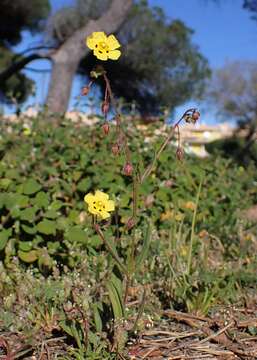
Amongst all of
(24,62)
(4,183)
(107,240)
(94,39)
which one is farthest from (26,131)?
(24,62)

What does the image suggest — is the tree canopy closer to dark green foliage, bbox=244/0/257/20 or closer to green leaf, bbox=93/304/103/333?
dark green foliage, bbox=244/0/257/20

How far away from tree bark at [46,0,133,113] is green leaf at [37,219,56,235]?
6184 millimetres

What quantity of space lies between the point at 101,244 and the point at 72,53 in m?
6.65

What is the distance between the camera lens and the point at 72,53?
9.02 metres

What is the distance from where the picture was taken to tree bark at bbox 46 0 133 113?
880 cm

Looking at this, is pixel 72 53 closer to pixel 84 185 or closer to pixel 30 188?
pixel 84 185

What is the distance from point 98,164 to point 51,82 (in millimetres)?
5505

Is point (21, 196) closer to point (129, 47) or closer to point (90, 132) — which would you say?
point (90, 132)

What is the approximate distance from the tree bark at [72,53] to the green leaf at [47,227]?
20.3 ft

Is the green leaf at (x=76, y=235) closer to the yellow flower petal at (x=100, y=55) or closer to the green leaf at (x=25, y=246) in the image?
the green leaf at (x=25, y=246)

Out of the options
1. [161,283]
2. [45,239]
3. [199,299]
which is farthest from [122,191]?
[199,299]

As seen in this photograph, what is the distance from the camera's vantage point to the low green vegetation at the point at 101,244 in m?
1.85

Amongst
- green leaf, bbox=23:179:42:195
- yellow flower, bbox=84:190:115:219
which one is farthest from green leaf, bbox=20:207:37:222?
yellow flower, bbox=84:190:115:219

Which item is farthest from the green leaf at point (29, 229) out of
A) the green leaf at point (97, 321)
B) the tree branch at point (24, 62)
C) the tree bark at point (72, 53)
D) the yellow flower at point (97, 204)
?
→ the tree branch at point (24, 62)
